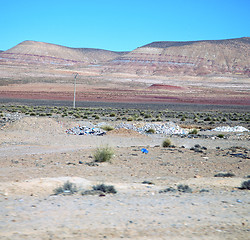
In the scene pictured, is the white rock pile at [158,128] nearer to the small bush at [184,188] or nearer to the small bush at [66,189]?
the small bush at [184,188]

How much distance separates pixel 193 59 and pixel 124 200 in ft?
563

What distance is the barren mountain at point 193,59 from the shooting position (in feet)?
541

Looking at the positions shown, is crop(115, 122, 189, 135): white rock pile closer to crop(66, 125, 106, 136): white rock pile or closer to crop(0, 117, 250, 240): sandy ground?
crop(66, 125, 106, 136): white rock pile

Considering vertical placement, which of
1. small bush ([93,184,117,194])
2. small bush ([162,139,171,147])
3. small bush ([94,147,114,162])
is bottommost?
small bush ([162,139,171,147])

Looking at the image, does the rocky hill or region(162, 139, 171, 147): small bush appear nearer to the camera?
region(162, 139, 171, 147): small bush

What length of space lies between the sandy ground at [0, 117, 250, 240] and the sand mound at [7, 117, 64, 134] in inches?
294

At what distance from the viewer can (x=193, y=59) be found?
173 m

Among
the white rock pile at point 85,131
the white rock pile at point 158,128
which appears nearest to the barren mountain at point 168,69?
the white rock pile at point 158,128

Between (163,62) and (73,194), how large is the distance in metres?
169

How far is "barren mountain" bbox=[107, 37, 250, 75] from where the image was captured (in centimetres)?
16488

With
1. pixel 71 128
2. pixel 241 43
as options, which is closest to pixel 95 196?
pixel 71 128

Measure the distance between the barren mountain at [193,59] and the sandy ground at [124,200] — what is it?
151 metres

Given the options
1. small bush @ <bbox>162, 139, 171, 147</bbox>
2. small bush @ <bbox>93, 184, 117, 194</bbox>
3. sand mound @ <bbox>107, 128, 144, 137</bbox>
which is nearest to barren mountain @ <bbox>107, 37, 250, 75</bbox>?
sand mound @ <bbox>107, 128, 144, 137</bbox>

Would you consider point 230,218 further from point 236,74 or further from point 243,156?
point 236,74
